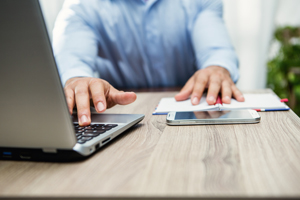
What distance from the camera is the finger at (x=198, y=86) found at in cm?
69

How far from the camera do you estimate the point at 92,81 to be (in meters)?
0.63

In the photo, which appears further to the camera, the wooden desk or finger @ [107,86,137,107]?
finger @ [107,86,137,107]

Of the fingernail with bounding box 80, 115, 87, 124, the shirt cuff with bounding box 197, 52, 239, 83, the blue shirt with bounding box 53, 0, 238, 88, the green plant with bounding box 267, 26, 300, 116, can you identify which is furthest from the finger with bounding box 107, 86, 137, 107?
the green plant with bounding box 267, 26, 300, 116

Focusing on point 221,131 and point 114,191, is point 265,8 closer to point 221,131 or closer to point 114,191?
point 221,131

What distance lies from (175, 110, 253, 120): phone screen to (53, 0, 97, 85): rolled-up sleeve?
42cm

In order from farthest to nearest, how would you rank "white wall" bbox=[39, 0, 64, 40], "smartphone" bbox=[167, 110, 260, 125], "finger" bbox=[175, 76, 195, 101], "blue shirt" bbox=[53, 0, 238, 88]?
"white wall" bbox=[39, 0, 64, 40] < "blue shirt" bbox=[53, 0, 238, 88] < "finger" bbox=[175, 76, 195, 101] < "smartphone" bbox=[167, 110, 260, 125]

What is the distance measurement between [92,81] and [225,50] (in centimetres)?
62

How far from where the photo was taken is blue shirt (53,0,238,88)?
47.8 inches

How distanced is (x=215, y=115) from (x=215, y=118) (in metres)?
0.03

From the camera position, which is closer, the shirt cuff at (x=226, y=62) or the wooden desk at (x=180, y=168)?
the wooden desk at (x=180, y=168)

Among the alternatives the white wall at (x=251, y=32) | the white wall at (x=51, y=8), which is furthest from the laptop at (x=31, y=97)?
the white wall at (x=251, y=32)

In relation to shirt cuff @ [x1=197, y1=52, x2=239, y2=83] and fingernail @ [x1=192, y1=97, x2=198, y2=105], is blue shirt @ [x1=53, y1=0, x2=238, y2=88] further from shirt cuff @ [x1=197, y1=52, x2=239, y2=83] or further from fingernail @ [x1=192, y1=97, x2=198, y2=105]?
fingernail @ [x1=192, y1=97, x2=198, y2=105]

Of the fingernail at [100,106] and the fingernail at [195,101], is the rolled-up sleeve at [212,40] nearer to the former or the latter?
the fingernail at [195,101]

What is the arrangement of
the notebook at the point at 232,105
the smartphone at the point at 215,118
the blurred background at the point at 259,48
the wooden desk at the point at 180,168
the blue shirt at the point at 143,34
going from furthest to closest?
the blurred background at the point at 259,48, the blue shirt at the point at 143,34, the notebook at the point at 232,105, the smartphone at the point at 215,118, the wooden desk at the point at 180,168
